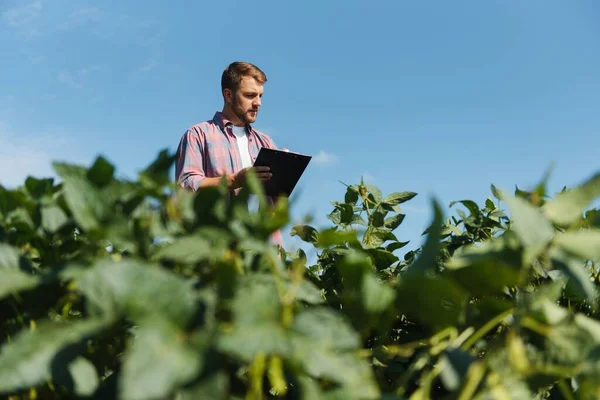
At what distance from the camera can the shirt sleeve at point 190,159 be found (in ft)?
9.78

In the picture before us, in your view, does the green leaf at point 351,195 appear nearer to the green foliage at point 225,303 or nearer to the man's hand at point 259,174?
the green foliage at point 225,303

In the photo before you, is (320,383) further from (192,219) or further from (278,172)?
(278,172)

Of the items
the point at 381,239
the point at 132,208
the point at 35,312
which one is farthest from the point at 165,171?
the point at 381,239

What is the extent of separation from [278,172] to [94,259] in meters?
2.03

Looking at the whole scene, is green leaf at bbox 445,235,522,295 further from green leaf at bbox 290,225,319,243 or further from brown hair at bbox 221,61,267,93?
brown hair at bbox 221,61,267,93

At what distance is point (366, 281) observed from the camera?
22.5 inches

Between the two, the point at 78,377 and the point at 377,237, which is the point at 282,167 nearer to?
the point at 377,237

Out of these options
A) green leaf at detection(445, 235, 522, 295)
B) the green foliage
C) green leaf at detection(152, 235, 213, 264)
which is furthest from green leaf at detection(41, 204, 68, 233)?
green leaf at detection(445, 235, 522, 295)

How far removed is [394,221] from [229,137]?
2018 mm

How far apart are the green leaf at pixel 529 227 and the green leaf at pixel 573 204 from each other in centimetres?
5

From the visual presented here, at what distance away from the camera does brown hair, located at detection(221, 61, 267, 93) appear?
3.48 m

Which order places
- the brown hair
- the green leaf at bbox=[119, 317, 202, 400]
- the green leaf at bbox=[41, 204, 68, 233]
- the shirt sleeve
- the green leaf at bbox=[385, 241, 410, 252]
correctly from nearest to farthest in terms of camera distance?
the green leaf at bbox=[119, 317, 202, 400]
the green leaf at bbox=[41, 204, 68, 233]
the green leaf at bbox=[385, 241, 410, 252]
the shirt sleeve
the brown hair

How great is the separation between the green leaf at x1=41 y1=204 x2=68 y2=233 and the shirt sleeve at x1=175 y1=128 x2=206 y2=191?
223 centimetres

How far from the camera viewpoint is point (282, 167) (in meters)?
2.66
